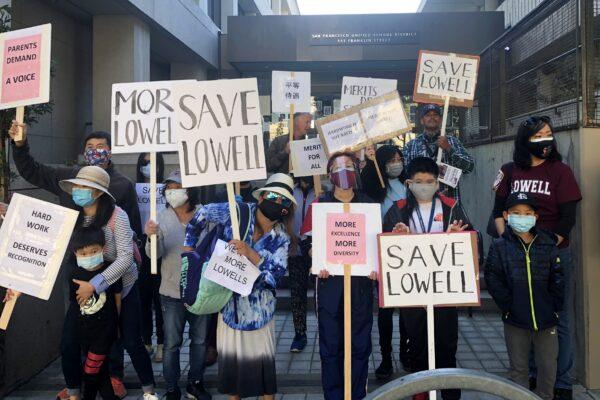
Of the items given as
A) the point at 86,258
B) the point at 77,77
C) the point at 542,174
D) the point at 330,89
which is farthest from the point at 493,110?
the point at 330,89

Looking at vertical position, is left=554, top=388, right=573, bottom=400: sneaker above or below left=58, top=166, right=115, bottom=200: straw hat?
below

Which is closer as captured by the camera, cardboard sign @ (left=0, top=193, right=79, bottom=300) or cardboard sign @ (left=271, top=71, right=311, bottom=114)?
cardboard sign @ (left=0, top=193, right=79, bottom=300)

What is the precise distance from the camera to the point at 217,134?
354 centimetres

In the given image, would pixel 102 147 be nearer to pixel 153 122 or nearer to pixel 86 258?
pixel 153 122

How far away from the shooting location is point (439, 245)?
3242mm

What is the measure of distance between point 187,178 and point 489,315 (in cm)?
467

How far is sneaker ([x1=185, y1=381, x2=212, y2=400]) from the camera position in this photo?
4.23 metres

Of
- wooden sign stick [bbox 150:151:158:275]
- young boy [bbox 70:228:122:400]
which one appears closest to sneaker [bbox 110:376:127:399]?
young boy [bbox 70:228:122:400]

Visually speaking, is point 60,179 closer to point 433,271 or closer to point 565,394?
point 433,271

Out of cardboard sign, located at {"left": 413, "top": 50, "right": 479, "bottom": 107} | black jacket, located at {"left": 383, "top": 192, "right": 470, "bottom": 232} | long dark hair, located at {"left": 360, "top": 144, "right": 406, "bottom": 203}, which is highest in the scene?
cardboard sign, located at {"left": 413, "top": 50, "right": 479, "bottom": 107}

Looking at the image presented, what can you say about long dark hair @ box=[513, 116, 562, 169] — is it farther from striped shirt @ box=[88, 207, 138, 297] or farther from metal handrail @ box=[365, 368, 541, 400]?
striped shirt @ box=[88, 207, 138, 297]

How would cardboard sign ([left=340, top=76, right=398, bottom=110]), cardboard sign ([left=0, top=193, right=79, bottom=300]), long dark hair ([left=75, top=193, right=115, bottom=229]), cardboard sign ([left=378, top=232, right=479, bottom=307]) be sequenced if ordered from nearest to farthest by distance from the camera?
cardboard sign ([left=378, top=232, right=479, bottom=307]) → cardboard sign ([left=0, top=193, right=79, bottom=300]) → long dark hair ([left=75, top=193, right=115, bottom=229]) → cardboard sign ([left=340, top=76, right=398, bottom=110])

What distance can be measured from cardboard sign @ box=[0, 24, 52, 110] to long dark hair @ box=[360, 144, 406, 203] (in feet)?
9.20

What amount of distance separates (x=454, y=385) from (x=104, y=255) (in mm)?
2581
